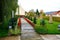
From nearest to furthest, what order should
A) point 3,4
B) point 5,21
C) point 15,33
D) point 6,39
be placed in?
1. point 6,39
2. point 15,33
3. point 3,4
4. point 5,21

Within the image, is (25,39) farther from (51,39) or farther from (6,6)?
(6,6)

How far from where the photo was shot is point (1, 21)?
18328 mm

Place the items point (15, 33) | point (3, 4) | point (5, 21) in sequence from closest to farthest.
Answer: point (15, 33)
point (3, 4)
point (5, 21)

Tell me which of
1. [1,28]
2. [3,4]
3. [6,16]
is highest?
[3,4]

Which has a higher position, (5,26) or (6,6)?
(6,6)

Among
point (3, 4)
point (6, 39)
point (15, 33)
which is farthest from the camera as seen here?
point (3, 4)

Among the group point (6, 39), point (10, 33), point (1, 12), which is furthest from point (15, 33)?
point (1, 12)

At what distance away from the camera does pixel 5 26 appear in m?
18.2

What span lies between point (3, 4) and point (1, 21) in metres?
2.59

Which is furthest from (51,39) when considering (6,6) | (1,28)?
(1,28)

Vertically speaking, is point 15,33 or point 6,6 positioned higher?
point 6,6

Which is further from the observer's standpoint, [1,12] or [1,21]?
[1,21]

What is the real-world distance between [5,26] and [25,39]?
6.20 m

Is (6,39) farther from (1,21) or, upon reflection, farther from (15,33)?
(1,21)
